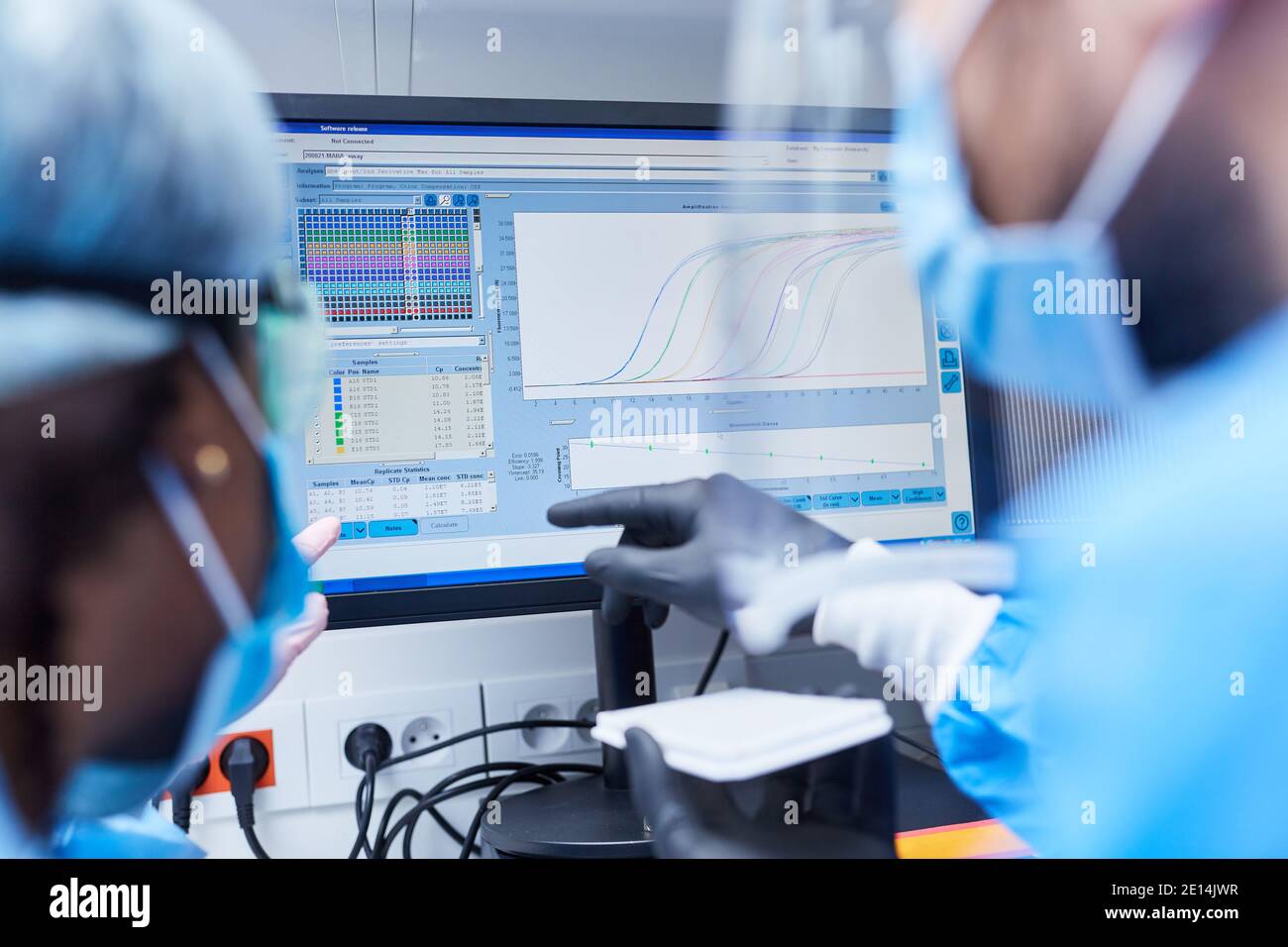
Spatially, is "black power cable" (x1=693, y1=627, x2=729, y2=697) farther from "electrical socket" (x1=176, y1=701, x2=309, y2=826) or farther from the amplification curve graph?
"electrical socket" (x1=176, y1=701, x2=309, y2=826)

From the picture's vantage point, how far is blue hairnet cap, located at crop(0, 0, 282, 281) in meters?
0.32

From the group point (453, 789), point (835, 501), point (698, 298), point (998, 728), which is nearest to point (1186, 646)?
point (998, 728)

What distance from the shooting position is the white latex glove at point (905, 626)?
0.43m

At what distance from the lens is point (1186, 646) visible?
351 millimetres

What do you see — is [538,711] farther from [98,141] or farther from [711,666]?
[98,141]

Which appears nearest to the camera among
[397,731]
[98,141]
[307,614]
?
[98,141]

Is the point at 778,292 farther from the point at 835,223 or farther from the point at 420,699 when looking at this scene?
the point at 420,699

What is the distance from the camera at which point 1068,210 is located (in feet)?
1.24

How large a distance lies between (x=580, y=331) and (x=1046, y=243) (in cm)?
26

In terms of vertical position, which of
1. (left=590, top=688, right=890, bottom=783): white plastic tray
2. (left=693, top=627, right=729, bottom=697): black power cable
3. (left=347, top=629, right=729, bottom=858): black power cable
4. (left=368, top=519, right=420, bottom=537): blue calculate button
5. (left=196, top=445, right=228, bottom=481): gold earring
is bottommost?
(left=347, top=629, right=729, bottom=858): black power cable

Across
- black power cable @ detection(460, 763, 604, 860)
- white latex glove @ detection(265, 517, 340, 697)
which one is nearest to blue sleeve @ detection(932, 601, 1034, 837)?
black power cable @ detection(460, 763, 604, 860)

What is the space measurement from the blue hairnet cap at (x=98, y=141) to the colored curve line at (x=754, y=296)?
24 cm

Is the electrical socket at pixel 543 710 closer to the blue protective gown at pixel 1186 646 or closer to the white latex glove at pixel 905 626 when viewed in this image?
the white latex glove at pixel 905 626
